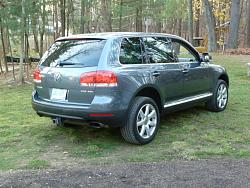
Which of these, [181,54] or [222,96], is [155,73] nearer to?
[181,54]

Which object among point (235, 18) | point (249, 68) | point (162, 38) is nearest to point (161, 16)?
point (235, 18)

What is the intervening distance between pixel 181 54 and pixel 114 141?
242 centimetres

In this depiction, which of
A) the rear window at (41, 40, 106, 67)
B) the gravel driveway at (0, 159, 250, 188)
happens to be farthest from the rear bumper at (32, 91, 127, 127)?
the gravel driveway at (0, 159, 250, 188)

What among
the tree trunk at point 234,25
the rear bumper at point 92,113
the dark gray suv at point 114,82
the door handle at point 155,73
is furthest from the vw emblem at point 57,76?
the tree trunk at point 234,25

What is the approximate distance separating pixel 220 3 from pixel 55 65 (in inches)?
1232

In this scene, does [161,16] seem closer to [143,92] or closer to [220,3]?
[220,3]

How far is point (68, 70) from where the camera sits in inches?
219

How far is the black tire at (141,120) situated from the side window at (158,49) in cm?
74

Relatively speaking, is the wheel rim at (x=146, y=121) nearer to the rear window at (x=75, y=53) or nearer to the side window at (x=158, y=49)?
the side window at (x=158, y=49)

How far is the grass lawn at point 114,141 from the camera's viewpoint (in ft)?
17.0

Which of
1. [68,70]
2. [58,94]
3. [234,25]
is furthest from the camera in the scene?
[234,25]

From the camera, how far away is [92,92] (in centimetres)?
534

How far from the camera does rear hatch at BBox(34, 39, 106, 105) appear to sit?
542 centimetres

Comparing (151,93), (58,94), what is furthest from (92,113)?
(151,93)
